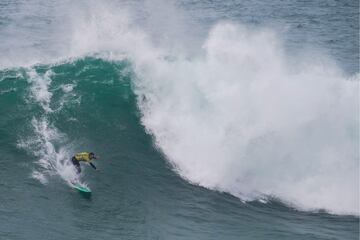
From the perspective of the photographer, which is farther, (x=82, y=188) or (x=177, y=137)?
(x=177, y=137)

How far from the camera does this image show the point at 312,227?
22.3m

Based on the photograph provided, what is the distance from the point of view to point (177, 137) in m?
28.2

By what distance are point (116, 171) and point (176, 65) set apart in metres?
9.74

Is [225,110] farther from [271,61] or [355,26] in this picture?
[355,26]

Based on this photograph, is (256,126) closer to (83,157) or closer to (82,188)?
(83,157)

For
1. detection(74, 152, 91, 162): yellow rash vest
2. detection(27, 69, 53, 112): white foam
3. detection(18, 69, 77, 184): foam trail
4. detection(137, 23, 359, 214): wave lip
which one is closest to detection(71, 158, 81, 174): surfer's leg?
detection(74, 152, 91, 162): yellow rash vest

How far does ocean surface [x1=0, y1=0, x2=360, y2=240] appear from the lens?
21.9 metres

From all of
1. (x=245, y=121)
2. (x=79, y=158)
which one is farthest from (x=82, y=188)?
(x=245, y=121)

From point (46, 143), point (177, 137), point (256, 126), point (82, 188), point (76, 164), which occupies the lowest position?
point (82, 188)

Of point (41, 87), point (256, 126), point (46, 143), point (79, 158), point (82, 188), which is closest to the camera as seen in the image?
point (82, 188)

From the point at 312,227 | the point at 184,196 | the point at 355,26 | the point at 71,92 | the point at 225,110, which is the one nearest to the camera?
the point at 312,227

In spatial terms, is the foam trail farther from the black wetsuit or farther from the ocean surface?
the black wetsuit

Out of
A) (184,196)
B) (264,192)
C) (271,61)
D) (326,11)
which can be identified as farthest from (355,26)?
(184,196)

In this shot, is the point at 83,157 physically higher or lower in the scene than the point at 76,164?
higher
